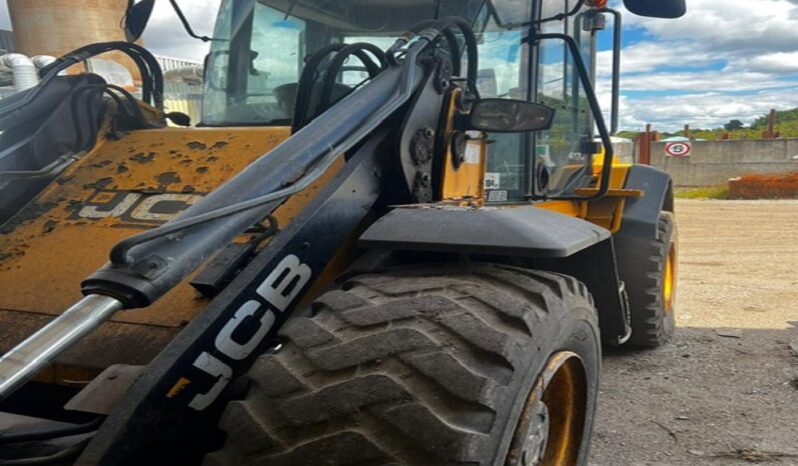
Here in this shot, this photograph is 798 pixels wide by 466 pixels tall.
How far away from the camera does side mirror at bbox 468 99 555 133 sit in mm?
2818

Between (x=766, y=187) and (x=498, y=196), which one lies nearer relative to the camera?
(x=498, y=196)

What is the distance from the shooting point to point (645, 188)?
5078 millimetres

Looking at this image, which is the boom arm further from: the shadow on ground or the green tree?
the green tree

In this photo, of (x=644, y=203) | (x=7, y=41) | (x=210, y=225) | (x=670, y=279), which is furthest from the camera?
(x=7, y=41)

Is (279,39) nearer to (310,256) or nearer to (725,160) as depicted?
(310,256)

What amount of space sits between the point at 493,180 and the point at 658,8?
1106mm

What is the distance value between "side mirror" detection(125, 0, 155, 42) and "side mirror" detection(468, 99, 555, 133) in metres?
2.03

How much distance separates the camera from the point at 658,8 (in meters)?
3.46

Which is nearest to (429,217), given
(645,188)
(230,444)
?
(230,444)

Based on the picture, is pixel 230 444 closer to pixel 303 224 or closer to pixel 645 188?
pixel 303 224

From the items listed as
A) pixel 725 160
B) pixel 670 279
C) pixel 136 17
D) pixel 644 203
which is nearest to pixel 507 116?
pixel 136 17

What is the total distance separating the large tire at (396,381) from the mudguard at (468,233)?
13 cm

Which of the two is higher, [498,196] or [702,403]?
[498,196]

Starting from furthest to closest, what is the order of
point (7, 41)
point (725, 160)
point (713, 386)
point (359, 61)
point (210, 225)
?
1. point (725, 160)
2. point (7, 41)
3. point (713, 386)
4. point (359, 61)
5. point (210, 225)
